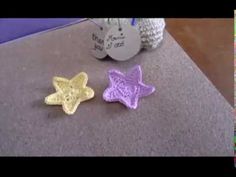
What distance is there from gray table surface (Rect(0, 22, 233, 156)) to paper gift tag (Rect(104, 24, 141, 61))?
2 centimetres

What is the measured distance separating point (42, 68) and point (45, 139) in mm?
180

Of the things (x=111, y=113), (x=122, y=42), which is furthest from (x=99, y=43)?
(x=111, y=113)

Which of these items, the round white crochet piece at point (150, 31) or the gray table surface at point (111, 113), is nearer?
the gray table surface at point (111, 113)

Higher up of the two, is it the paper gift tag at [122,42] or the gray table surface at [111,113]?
the paper gift tag at [122,42]

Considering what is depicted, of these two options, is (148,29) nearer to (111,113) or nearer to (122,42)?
(122,42)

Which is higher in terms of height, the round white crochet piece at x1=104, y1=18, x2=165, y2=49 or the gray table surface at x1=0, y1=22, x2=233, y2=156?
the round white crochet piece at x1=104, y1=18, x2=165, y2=49

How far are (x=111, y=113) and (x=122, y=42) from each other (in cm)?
14

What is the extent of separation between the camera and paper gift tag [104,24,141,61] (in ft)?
1.59

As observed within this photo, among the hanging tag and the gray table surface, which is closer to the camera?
the gray table surface

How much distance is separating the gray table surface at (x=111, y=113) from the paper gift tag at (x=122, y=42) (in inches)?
0.9

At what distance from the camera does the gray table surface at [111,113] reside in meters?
0.39

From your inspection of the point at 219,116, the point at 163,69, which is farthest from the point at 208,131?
the point at 163,69

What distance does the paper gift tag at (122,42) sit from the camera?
0.48 meters
